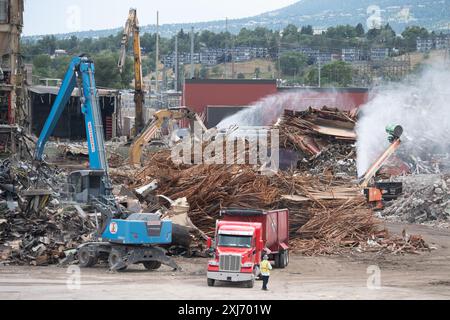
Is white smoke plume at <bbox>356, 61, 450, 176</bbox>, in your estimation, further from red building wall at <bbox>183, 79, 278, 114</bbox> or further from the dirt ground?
red building wall at <bbox>183, 79, 278, 114</bbox>

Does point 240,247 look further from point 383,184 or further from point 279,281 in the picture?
point 383,184

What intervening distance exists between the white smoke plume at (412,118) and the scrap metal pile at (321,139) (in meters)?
0.90

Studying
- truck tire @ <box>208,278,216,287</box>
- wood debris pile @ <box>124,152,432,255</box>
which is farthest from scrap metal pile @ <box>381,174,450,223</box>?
truck tire @ <box>208,278,216,287</box>

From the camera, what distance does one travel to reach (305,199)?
34844mm

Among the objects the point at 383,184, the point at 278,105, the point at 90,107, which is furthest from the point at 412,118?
the point at 90,107

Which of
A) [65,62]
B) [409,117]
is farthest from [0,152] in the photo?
[65,62]

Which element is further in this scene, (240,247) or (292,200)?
(292,200)

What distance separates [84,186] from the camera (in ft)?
101

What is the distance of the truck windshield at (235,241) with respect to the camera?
26.1 m

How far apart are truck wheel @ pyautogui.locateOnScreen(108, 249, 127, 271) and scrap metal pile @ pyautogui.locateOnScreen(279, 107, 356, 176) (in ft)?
75.4

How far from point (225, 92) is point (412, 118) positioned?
30.6 metres

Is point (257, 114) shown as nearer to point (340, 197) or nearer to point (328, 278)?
point (340, 197)

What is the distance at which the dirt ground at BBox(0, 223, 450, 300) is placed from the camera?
77.8 feet

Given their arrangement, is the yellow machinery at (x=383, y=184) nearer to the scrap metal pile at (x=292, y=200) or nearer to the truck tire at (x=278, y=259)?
the scrap metal pile at (x=292, y=200)
